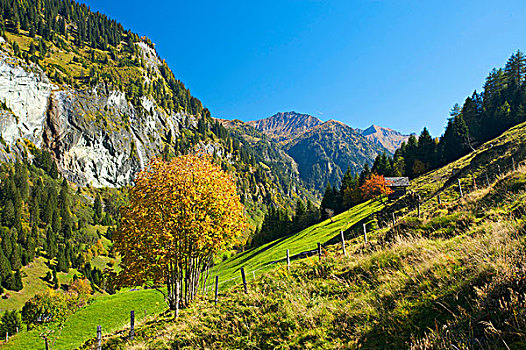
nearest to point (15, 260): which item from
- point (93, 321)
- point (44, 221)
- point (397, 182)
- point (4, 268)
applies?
point (4, 268)

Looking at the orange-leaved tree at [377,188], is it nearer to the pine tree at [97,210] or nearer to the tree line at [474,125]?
the tree line at [474,125]

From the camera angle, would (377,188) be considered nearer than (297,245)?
No

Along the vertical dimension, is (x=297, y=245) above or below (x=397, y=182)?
below

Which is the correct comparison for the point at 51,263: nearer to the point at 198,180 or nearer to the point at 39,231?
the point at 39,231

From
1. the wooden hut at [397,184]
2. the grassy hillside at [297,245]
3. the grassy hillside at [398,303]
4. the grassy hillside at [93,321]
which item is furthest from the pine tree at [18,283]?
the wooden hut at [397,184]

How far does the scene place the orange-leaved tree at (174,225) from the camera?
1783 cm

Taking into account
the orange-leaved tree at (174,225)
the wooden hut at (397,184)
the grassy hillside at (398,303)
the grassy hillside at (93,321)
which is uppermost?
the wooden hut at (397,184)

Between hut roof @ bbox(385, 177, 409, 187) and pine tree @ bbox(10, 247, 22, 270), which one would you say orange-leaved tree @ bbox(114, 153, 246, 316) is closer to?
hut roof @ bbox(385, 177, 409, 187)

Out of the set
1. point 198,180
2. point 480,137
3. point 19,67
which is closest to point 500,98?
point 480,137

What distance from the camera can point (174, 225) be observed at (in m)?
17.9

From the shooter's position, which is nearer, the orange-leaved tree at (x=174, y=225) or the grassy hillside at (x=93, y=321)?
the orange-leaved tree at (x=174, y=225)

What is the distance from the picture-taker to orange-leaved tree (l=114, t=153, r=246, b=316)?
1783 centimetres

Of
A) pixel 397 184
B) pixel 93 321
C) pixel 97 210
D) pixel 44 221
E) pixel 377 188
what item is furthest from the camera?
pixel 97 210

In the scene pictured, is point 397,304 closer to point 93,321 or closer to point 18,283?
point 93,321
